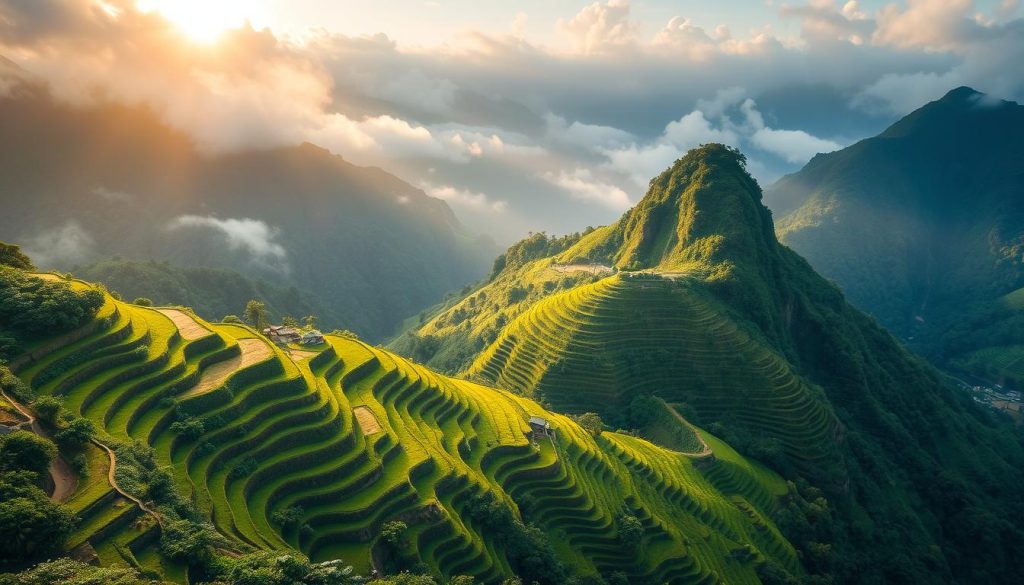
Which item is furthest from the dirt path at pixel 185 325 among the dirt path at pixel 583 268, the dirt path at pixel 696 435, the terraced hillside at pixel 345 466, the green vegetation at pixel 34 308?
the dirt path at pixel 583 268

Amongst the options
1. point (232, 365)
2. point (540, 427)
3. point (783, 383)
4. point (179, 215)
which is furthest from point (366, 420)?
point (179, 215)

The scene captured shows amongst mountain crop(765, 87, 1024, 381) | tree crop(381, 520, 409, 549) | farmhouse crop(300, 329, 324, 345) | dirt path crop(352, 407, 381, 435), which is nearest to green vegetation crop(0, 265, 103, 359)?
farmhouse crop(300, 329, 324, 345)

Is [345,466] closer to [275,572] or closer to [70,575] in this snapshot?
[275,572]

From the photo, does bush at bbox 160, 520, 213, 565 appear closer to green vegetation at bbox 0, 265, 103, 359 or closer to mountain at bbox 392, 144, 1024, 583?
green vegetation at bbox 0, 265, 103, 359

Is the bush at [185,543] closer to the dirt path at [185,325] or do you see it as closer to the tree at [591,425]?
the dirt path at [185,325]

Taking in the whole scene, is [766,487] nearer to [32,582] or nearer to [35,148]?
[32,582]

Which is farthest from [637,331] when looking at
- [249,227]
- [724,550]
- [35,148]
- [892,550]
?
[35,148]

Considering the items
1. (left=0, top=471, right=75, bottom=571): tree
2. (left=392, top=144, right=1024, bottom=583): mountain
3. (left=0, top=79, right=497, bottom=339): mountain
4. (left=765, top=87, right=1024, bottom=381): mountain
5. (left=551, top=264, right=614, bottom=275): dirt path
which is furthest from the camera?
(left=0, top=79, right=497, bottom=339): mountain
